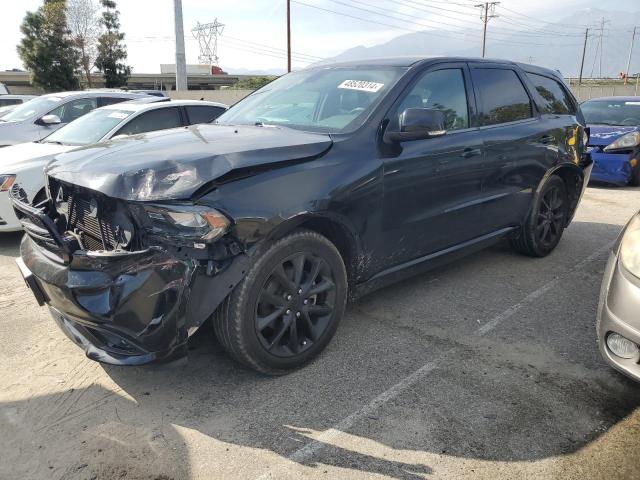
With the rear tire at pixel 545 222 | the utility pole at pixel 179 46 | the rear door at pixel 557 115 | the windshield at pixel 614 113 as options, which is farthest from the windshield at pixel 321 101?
the utility pole at pixel 179 46

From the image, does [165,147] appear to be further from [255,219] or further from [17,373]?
[17,373]

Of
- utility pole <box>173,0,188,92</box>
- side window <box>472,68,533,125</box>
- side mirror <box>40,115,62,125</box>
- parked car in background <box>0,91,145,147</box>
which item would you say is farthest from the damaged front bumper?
utility pole <box>173,0,188,92</box>

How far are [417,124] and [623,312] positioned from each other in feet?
5.02

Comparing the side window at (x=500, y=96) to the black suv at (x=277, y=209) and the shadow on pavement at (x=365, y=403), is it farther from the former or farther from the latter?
the shadow on pavement at (x=365, y=403)

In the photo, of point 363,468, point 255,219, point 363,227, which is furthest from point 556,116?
point 363,468

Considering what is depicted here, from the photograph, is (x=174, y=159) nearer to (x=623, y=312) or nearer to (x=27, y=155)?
(x=623, y=312)

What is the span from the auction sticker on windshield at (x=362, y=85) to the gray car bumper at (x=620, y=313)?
1824 millimetres

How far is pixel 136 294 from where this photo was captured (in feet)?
7.89

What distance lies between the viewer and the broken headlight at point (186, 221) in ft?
8.03

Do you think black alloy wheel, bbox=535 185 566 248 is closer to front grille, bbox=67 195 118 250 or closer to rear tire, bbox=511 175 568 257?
rear tire, bbox=511 175 568 257

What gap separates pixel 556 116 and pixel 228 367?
4.00 metres

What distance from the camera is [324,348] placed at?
10.6 ft

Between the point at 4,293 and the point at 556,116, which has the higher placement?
the point at 556,116

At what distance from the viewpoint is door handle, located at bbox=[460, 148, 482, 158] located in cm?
390
